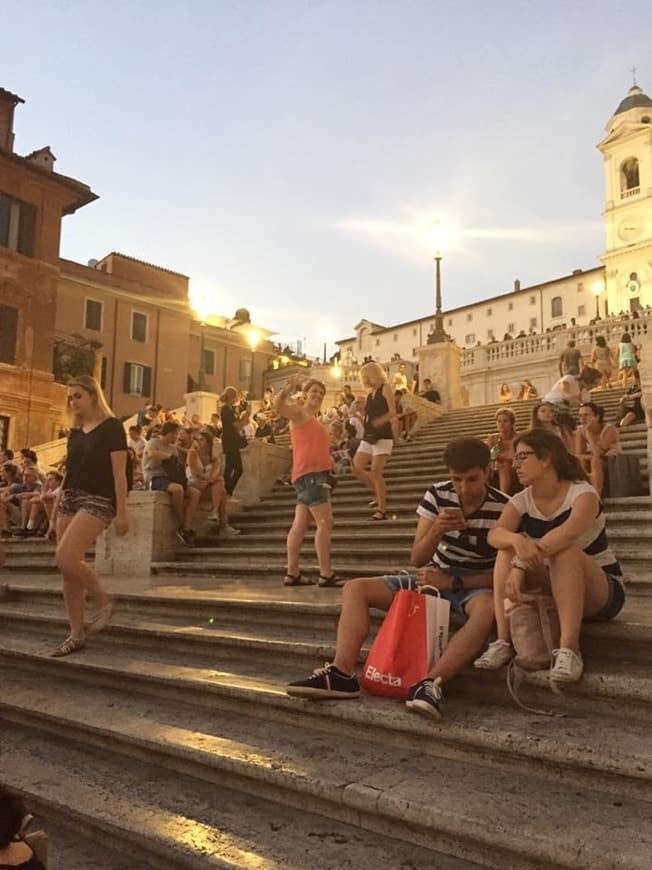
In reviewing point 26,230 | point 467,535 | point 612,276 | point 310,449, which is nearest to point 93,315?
point 26,230

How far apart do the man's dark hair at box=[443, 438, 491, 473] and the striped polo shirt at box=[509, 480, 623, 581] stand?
29 centimetres

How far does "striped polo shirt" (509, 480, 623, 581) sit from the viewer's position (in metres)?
3.65

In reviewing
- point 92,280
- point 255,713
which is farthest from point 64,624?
point 92,280

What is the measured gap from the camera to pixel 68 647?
5.02 m

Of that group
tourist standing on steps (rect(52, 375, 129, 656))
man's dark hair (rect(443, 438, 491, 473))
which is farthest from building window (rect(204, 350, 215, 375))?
man's dark hair (rect(443, 438, 491, 473))

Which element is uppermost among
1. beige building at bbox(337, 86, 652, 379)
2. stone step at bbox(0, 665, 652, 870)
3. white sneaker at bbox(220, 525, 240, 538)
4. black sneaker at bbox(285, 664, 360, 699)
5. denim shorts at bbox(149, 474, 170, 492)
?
beige building at bbox(337, 86, 652, 379)

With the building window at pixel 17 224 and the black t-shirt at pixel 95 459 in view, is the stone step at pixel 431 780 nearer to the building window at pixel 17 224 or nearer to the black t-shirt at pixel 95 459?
the black t-shirt at pixel 95 459

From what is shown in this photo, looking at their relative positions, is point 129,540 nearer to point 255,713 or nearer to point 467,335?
point 255,713

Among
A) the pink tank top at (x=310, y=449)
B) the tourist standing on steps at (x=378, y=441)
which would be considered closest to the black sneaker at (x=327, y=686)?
the pink tank top at (x=310, y=449)

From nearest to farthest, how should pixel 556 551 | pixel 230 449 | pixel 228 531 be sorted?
pixel 556 551
pixel 228 531
pixel 230 449

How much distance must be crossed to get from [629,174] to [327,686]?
64743mm

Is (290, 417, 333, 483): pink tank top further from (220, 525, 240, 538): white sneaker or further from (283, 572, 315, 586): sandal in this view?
(220, 525, 240, 538): white sneaker

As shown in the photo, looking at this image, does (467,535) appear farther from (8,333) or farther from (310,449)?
(8,333)

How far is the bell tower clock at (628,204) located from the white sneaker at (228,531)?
5158 cm
